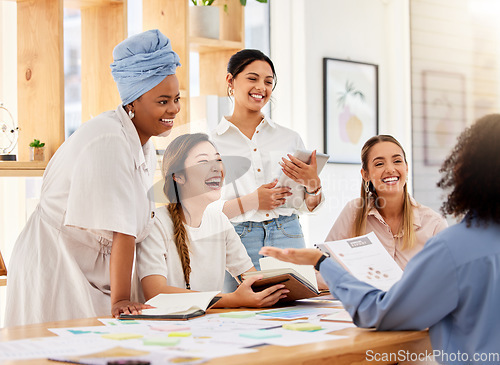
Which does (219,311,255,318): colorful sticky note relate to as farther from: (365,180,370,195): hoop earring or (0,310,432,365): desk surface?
(365,180,370,195): hoop earring

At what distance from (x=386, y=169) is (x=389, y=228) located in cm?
27

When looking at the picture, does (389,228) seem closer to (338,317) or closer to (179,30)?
(338,317)

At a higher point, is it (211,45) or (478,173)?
(211,45)

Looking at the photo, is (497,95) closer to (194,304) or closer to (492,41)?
(492,41)

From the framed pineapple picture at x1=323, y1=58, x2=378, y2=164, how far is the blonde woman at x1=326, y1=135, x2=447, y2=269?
5.58 ft

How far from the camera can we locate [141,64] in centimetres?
190

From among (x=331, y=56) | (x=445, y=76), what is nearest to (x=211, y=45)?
(x=331, y=56)

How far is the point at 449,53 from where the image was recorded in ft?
16.7

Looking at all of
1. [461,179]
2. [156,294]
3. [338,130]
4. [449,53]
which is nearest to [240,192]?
[156,294]

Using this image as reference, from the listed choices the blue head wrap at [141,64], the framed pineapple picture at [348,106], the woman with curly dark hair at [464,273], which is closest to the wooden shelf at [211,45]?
the framed pineapple picture at [348,106]

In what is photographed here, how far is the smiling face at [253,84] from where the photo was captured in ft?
8.87

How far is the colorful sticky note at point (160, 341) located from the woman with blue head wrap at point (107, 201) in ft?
1.45

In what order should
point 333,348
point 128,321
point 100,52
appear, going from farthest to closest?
point 100,52, point 128,321, point 333,348

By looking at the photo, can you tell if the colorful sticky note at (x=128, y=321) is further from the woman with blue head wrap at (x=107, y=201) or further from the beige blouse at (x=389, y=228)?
the beige blouse at (x=389, y=228)
